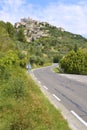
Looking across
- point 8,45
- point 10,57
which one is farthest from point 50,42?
point 10,57

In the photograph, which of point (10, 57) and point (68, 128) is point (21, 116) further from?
point (10, 57)

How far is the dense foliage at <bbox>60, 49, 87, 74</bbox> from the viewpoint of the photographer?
249 ft

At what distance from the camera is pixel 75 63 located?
3041 inches

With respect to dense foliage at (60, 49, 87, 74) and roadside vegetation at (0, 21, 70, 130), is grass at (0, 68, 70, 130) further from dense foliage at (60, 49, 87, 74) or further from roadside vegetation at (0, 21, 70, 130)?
dense foliage at (60, 49, 87, 74)

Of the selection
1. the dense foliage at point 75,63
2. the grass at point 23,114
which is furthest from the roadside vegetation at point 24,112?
the dense foliage at point 75,63

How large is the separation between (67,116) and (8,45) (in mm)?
32903

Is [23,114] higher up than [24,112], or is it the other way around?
[23,114]

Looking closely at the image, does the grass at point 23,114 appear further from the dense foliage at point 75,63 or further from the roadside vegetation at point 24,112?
the dense foliage at point 75,63

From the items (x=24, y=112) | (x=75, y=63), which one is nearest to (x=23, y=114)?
(x=24, y=112)

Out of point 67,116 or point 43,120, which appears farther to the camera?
point 67,116

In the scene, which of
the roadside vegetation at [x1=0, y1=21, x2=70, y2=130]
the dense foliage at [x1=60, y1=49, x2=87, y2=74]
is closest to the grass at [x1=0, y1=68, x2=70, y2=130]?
the roadside vegetation at [x1=0, y1=21, x2=70, y2=130]

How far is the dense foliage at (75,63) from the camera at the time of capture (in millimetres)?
75812

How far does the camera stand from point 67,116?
48.1ft

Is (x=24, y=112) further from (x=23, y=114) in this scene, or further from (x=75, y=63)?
(x=75, y=63)
